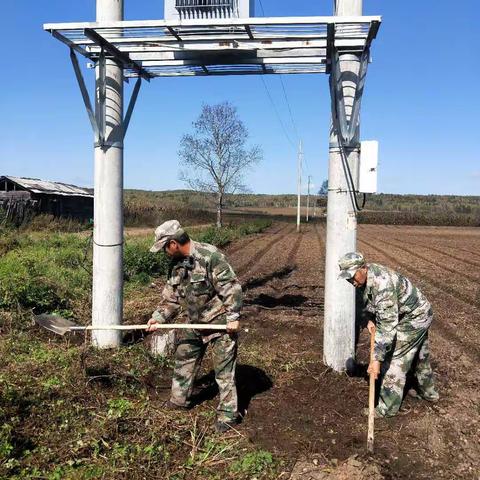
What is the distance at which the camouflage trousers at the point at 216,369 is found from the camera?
4.61 m

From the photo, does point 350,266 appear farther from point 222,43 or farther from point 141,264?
point 141,264

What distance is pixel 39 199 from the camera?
29250mm

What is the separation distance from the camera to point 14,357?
19.2ft

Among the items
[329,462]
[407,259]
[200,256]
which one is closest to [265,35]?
[200,256]

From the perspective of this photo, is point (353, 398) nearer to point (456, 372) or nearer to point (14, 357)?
point (456, 372)

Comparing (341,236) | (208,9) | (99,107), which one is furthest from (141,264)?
(341,236)

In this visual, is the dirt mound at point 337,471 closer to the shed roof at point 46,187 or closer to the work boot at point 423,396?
the work boot at point 423,396

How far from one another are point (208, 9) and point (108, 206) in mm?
2616

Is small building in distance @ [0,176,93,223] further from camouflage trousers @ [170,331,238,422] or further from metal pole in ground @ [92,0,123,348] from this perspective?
camouflage trousers @ [170,331,238,422]

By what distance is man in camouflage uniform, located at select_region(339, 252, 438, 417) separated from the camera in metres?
4.65

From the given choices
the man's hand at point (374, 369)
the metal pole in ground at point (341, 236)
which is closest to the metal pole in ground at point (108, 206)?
the metal pole in ground at point (341, 236)

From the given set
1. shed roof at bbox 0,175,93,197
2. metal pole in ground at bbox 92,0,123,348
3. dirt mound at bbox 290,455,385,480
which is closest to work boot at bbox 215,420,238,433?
dirt mound at bbox 290,455,385,480

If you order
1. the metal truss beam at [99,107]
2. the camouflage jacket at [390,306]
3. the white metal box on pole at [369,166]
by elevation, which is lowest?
the camouflage jacket at [390,306]

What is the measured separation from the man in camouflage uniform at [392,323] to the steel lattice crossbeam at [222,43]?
2291 millimetres
